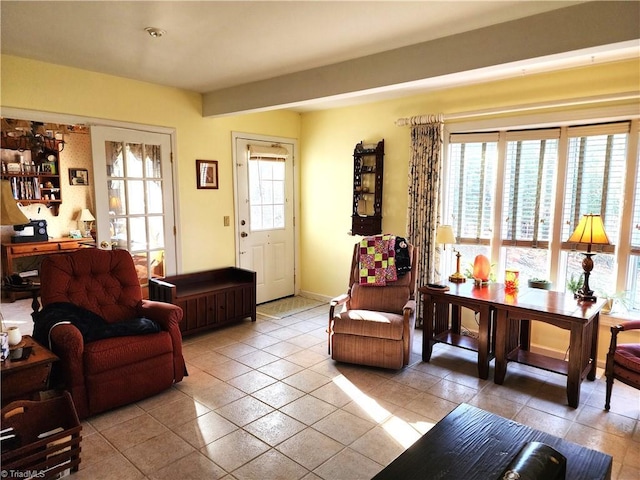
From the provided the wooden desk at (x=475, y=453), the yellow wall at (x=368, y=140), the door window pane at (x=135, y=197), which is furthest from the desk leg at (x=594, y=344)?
the door window pane at (x=135, y=197)

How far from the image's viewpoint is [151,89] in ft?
13.5

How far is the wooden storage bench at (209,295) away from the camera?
4.08 meters

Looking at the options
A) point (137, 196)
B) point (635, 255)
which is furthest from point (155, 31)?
point (635, 255)

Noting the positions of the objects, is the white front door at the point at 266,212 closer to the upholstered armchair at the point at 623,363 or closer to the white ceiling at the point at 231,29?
the white ceiling at the point at 231,29

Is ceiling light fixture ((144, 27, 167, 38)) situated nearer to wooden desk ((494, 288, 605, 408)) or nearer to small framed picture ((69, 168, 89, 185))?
wooden desk ((494, 288, 605, 408))

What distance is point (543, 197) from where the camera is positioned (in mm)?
3777

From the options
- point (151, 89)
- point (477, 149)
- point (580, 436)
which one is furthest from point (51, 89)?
point (580, 436)

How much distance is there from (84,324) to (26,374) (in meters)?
0.55

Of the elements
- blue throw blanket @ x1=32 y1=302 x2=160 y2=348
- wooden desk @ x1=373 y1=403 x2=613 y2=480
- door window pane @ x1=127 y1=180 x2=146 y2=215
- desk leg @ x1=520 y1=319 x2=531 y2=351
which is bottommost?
desk leg @ x1=520 y1=319 x2=531 y2=351

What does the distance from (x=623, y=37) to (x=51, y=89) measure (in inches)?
161

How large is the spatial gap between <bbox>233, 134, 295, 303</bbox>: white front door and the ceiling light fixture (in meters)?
2.15

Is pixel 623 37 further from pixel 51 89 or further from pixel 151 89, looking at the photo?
pixel 51 89

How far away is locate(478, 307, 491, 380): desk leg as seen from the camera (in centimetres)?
328

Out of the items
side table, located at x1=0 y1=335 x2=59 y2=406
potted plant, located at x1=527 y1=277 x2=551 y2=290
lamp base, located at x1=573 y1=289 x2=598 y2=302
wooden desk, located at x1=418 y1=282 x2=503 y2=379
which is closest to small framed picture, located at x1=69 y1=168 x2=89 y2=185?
side table, located at x1=0 y1=335 x2=59 y2=406
